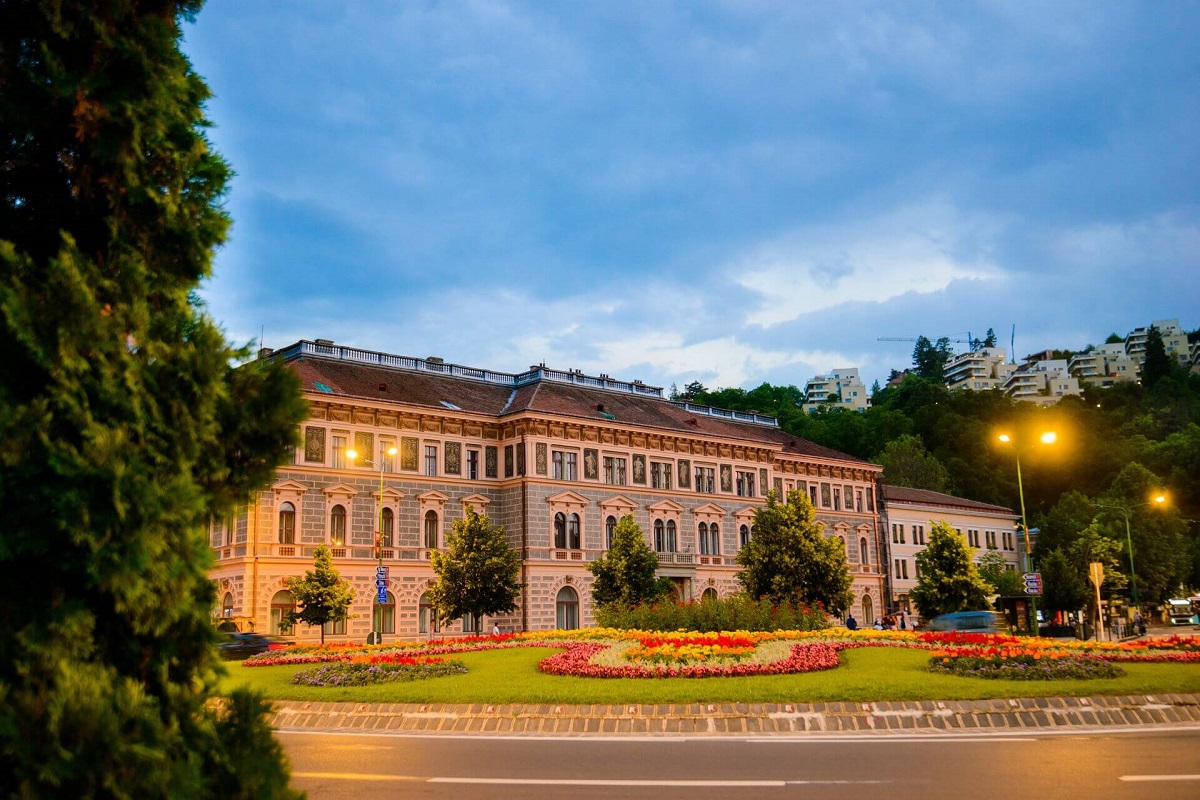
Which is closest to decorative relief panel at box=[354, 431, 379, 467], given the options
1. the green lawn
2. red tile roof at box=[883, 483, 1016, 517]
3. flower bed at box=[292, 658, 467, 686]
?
flower bed at box=[292, 658, 467, 686]

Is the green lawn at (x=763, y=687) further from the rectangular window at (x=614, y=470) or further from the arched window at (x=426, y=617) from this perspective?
the rectangular window at (x=614, y=470)

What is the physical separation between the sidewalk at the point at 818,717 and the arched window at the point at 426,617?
112 ft

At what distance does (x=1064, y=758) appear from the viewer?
12.0 meters

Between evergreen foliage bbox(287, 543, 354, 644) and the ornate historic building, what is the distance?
92.1 inches

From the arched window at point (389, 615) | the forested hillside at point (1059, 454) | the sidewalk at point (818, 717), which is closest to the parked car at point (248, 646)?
the arched window at point (389, 615)

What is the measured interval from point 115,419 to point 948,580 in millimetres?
48527

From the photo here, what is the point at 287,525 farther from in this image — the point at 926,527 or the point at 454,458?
the point at 926,527

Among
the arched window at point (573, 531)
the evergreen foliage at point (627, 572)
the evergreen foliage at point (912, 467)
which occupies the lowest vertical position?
the evergreen foliage at point (627, 572)

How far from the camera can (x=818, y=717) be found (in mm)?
15516

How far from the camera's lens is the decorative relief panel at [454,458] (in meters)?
53.1

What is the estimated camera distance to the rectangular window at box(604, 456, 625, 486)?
57.8 m

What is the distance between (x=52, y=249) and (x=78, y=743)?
2695 millimetres

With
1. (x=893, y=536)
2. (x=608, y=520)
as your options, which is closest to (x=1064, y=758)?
(x=608, y=520)

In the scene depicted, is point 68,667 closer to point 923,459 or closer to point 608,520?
point 608,520
